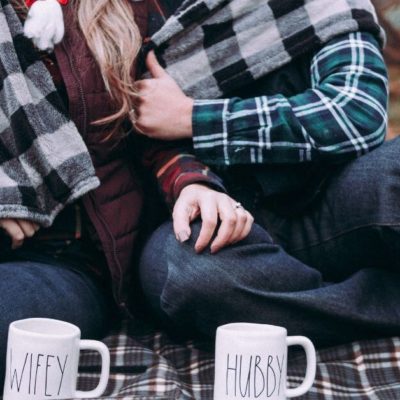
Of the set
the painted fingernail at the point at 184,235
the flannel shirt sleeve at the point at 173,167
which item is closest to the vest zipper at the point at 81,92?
the flannel shirt sleeve at the point at 173,167

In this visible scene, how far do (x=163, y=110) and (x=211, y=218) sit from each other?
261 mm

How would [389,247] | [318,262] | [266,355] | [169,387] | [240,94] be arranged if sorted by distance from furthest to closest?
1. [240,94]
2. [318,262]
3. [389,247]
4. [169,387]
5. [266,355]

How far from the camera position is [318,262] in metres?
1.25

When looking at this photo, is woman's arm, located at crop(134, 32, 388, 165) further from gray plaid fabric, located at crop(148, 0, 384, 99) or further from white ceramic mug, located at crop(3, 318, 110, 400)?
white ceramic mug, located at crop(3, 318, 110, 400)

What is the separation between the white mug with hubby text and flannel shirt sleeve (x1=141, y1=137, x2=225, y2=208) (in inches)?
14.9

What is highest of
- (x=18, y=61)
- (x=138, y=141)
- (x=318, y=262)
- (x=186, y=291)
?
(x=18, y=61)

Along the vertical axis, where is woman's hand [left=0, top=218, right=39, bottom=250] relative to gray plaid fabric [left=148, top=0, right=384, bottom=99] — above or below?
below

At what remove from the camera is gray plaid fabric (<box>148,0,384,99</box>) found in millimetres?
1309

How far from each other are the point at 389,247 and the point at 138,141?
0.43m

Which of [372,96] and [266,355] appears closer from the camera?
[266,355]

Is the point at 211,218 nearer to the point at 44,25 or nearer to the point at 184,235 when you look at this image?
the point at 184,235

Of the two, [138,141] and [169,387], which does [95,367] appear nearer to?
[169,387]

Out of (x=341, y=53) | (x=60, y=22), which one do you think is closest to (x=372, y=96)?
(x=341, y=53)

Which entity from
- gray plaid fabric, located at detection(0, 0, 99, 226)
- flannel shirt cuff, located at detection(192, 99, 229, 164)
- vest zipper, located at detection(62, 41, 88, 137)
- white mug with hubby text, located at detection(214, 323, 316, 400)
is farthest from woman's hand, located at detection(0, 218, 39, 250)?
white mug with hubby text, located at detection(214, 323, 316, 400)
